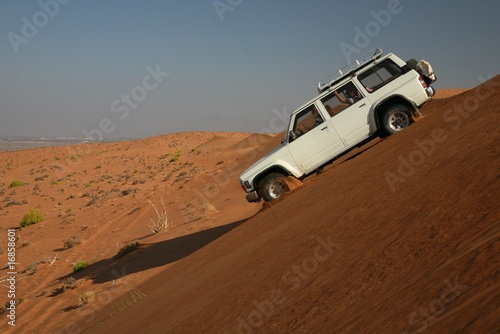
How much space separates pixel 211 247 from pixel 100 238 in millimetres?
11373

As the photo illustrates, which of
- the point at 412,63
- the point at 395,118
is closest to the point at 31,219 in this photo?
the point at 395,118

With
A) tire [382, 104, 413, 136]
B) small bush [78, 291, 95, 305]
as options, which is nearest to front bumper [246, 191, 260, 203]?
tire [382, 104, 413, 136]

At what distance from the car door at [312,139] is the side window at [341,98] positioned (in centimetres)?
23

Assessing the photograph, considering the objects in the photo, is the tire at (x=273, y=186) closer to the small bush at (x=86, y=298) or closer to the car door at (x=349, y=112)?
Result: the car door at (x=349, y=112)

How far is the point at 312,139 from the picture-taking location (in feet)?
34.5

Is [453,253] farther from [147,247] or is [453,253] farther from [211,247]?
[147,247]

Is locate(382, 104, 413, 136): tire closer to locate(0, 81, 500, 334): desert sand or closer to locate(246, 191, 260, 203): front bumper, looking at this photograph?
locate(0, 81, 500, 334): desert sand

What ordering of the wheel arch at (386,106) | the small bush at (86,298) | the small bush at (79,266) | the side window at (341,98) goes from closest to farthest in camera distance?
1. the wheel arch at (386,106)
2. the side window at (341,98)
3. the small bush at (86,298)
4. the small bush at (79,266)

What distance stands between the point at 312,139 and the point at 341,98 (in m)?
1.08

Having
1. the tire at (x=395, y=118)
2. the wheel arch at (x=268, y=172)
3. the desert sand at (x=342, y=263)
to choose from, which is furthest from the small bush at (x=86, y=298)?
the tire at (x=395, y=118)

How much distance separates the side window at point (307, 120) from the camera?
34.4 ft

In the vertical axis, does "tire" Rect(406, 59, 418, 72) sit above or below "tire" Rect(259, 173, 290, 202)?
above

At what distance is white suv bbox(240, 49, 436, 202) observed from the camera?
33.6 feet

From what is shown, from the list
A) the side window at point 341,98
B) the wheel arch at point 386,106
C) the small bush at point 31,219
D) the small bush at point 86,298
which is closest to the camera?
the wheel arch at point 386,106
